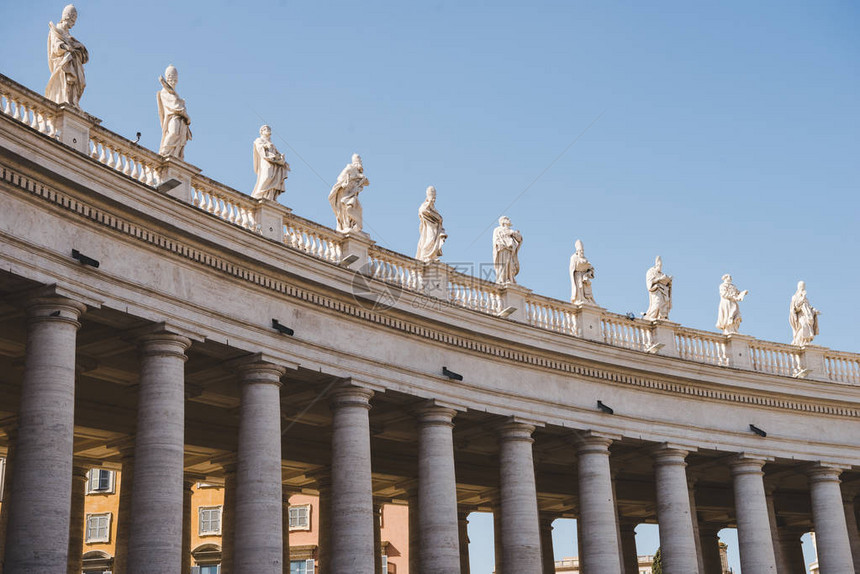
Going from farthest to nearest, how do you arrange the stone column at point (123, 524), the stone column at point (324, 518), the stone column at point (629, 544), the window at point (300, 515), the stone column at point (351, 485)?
the window at point (300, 515), the stone column at point (629, 544), the stone column at point (324, 518), the stone column at point (123, 524), the stone column at point (351, 485)

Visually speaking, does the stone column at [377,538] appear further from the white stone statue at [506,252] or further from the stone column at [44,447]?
the stone column at [44,447]

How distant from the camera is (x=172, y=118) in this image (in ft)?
133

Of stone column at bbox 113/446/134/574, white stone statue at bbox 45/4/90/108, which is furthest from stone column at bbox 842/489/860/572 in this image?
white stone statue at bbox 45/4/90/108

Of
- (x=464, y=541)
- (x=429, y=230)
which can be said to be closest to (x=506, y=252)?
(x=429, y=230)

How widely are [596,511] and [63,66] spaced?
97.4 feet

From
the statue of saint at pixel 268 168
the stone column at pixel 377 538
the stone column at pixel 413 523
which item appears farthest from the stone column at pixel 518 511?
the statue of saint at pixel 268 168

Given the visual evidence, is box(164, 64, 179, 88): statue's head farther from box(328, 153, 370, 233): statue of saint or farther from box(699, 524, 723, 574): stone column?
box(699, 524, 723, 574): stone column

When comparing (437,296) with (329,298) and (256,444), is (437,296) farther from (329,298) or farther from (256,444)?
(256,444)

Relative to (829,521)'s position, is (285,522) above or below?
above

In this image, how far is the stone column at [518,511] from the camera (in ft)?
156

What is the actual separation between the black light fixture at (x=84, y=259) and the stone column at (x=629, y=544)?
144 feet

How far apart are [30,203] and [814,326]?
45101 millimetres

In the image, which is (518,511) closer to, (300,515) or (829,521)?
(829,521)

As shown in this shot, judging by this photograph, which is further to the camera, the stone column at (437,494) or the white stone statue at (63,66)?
the stone column at (437,494)
